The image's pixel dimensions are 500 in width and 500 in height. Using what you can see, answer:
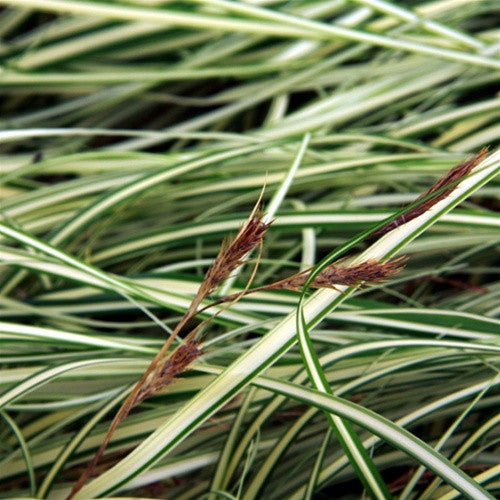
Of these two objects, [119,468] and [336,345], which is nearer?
[119,468]

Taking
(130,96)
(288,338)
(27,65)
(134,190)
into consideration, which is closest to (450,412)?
(288,338)

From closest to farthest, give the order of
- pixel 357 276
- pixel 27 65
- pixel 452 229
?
1. pixel 357 276
2. pixel 452 229
3. pixel 27 65

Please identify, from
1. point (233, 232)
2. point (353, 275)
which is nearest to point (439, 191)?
point (353, 275)

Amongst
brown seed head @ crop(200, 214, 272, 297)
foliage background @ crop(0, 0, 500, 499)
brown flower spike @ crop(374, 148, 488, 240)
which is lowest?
brown seed head @ crop(200, 214, 272, 297)

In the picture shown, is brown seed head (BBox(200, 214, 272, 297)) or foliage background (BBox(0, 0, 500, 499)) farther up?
foliage background (BBox(0, 0, 500, 499))

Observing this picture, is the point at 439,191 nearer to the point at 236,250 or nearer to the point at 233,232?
the point at 236,250

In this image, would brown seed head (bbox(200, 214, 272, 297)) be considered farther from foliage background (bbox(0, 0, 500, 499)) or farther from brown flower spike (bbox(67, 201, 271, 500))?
foliage background (bbox(0, 0, 500, 499))

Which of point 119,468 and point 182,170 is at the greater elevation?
point 182,170

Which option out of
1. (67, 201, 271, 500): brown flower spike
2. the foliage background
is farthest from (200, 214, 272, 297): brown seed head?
the foliage background

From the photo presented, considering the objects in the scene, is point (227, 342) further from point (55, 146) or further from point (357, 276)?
point (55, 146)

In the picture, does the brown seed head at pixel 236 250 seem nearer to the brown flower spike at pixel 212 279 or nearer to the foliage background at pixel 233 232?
the brown flower spike at pixel 212 279
